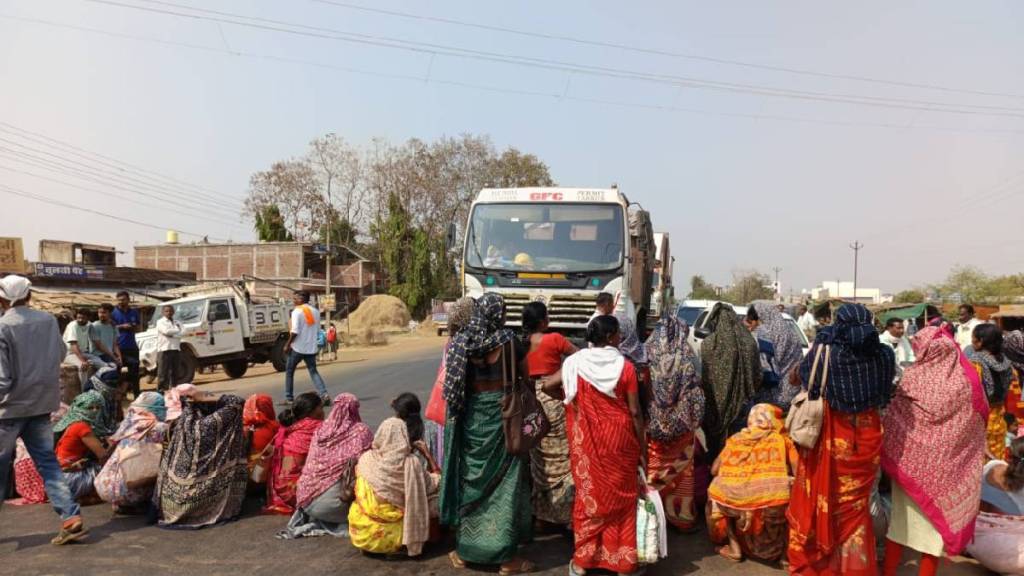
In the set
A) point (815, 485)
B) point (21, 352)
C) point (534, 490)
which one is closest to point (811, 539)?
point (815, 485)

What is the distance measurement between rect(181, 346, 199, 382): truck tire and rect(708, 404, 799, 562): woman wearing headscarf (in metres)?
13.3

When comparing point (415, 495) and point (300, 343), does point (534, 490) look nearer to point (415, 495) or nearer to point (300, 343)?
point (415, 495)

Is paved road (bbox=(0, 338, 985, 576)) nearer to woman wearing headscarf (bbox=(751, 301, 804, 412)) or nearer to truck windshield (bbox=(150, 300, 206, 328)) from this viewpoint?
woman wearing headscarf (bbox=(751, 301, 804, 412))

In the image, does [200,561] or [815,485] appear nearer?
[815,485]

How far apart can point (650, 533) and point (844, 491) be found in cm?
111

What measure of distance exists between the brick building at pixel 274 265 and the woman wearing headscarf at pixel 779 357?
3623 cm

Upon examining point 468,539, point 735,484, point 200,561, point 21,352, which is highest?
point 21,352

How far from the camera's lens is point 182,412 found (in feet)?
16.4

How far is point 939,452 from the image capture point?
3.63 meters

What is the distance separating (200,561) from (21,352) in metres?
1.91

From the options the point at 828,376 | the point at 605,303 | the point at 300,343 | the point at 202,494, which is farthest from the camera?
the point at 300,343

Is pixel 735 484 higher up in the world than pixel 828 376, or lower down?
lower down

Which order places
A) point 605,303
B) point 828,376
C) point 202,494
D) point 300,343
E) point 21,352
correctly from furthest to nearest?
1. point 300,343
2. point 605,303
3. point 202,494
4. point 21,352
5. point 828,376

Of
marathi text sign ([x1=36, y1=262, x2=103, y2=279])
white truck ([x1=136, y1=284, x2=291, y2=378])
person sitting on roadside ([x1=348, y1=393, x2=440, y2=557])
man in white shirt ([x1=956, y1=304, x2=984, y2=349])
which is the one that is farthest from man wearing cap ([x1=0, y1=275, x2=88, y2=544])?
marathi text sign ([x1=36, y1=262, x2=103, y2=279])
